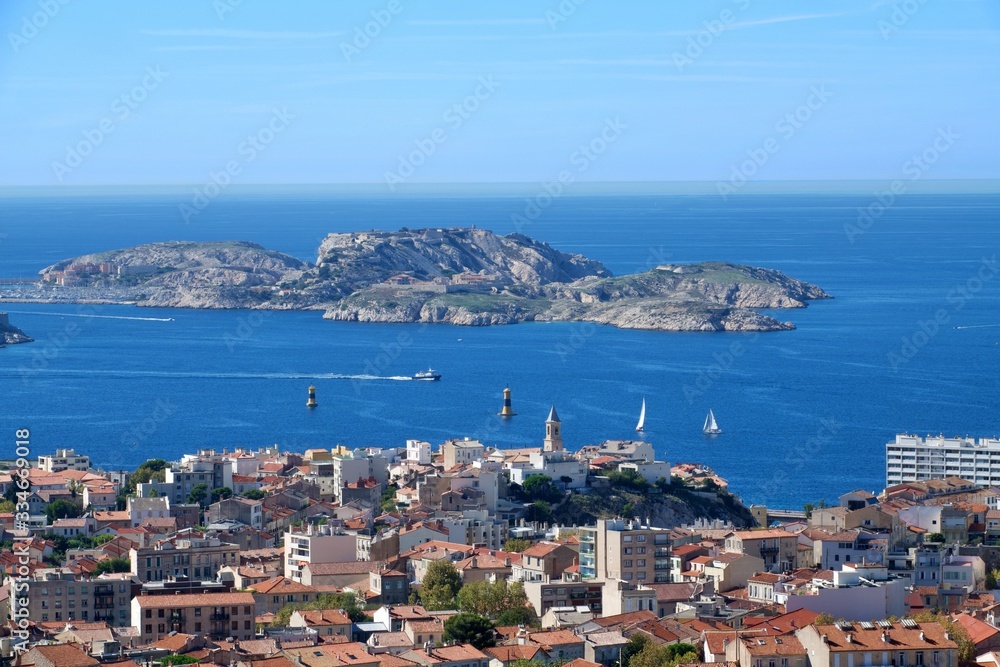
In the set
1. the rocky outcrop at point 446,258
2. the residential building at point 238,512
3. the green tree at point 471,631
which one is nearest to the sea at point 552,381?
the rocky outcrop at point 446,258

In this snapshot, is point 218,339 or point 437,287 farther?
point 437,287

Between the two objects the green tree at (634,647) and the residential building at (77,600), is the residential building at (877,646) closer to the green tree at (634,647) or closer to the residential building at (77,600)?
the green tree at (634,647)

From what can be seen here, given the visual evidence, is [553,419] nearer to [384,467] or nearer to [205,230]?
[384,467]

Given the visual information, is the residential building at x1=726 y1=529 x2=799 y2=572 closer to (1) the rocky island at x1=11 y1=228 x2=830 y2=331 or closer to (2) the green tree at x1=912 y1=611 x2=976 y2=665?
(2) the green tree at x1=912 y1=611 x2=976 y2=665

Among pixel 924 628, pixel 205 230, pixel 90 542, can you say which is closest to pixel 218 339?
pixel 90 542

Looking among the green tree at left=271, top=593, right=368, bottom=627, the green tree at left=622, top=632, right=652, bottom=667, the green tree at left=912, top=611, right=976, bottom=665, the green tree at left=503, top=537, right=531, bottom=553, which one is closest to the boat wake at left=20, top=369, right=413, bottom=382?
the green tree at left=503, top=537, right=531, bottom=553

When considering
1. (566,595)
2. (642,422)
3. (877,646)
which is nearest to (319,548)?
(566,595)

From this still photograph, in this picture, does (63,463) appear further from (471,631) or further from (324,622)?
(471,631)
